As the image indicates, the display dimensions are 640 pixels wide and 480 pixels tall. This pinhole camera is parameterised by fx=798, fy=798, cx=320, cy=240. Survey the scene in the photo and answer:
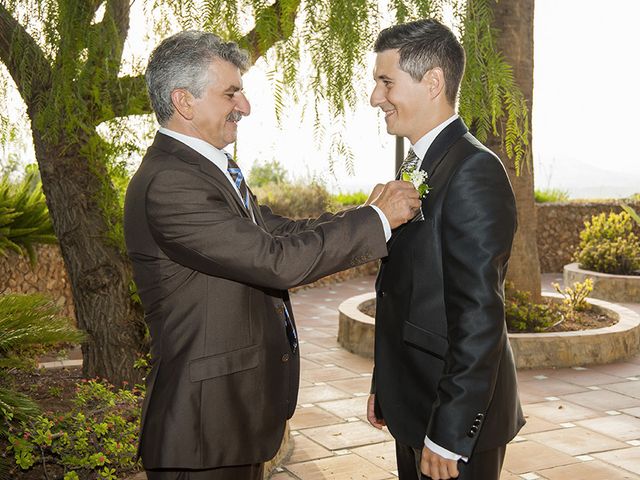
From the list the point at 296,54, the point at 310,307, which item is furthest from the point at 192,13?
the point at 310,307

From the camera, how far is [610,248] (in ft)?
39.3

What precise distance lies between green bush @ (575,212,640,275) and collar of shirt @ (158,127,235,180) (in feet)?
34.0

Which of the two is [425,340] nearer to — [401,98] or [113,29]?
[401,98]

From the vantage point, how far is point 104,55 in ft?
10.5

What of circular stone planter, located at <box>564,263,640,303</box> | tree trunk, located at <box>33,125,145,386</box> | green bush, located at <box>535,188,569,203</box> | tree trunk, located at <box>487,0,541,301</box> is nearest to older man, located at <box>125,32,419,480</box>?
tree trunk, located at <box>33,125,145,386</box>

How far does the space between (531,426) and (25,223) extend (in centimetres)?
534

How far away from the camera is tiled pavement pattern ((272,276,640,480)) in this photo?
475 centimetres

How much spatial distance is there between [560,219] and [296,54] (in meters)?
12.9

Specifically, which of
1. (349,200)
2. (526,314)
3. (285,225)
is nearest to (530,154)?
(526,314)

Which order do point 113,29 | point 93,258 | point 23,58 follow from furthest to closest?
1. point 93,258
2. point 23,58
3. point 113,29

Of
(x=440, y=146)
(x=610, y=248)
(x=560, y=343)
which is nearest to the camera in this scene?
(x=440, y=146)

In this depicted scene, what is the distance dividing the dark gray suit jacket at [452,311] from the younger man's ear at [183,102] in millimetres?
772

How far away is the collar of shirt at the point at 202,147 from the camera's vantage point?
2.56 m

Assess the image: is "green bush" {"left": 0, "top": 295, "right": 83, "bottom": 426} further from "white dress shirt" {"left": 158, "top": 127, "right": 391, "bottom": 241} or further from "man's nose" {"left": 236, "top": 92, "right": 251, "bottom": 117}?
"man's nose" {"left": 236, "top": 92, "right": 251, "bottom": 117}
